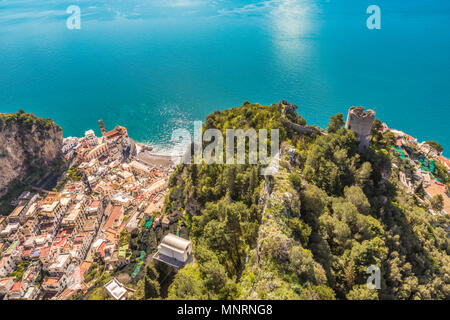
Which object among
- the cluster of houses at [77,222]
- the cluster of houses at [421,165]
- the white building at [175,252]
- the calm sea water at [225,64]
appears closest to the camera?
the white building at [175,252]

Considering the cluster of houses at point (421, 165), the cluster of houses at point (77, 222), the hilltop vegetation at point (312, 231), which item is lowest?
the cluster of houses at point (77, 222)

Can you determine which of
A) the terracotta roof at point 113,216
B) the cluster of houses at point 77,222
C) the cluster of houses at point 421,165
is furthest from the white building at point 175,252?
the cluster of houses at point 421,165

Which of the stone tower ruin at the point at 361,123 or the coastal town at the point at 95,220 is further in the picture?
the coastal town at the point at 95,220

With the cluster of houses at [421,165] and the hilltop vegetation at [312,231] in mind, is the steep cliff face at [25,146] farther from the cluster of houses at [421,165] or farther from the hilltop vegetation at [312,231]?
the cluster of houses at [421,165]

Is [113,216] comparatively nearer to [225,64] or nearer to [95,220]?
[95,220]

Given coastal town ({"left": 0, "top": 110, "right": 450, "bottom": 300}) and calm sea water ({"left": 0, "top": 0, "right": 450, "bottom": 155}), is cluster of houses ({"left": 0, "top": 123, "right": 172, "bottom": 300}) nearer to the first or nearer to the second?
coastal town ({"left": 0, "top": 110, "right": 450, "bottom": 300})
